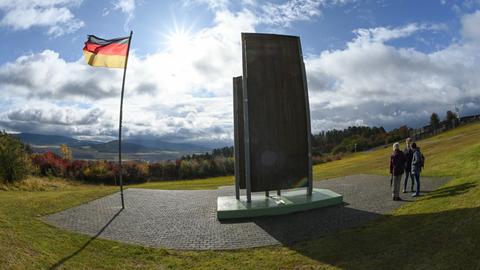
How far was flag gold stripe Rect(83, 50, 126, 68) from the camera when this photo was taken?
1510 cm

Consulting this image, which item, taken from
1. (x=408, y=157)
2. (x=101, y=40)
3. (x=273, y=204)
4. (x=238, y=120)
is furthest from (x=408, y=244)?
(x=101, y=40)

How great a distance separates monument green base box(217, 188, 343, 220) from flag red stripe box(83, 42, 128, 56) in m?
7.72

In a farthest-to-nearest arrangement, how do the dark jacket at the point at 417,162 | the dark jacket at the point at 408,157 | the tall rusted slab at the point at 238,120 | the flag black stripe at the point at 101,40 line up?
the dark jacket at the point at 408,157, the tall rusted slab at the point at 238,120, the dark jacket at the point at 417,162, the flag black stripe at the point at 101,40

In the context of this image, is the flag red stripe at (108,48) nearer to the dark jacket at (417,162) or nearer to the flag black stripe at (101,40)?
the flag black stripe at (101,40)

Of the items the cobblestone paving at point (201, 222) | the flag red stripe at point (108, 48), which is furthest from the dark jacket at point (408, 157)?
the flag red stripe at point (108, 48)

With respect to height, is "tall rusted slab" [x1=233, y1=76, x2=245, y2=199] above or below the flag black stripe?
below

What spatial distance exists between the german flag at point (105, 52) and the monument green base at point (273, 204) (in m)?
7.46

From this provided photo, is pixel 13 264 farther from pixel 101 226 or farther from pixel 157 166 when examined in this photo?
pixel 157 166

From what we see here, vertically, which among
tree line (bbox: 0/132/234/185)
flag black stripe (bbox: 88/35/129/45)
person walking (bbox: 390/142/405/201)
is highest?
flag black stripe (bbox: 88/35/129/45)

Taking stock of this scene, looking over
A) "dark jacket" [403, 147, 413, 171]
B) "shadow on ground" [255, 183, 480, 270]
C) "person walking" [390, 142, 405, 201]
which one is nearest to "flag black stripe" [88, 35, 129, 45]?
"shadow on ground" [255, 183, 480, 270]

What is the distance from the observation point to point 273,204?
14.5 meters

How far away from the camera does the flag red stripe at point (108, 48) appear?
15.1 meters

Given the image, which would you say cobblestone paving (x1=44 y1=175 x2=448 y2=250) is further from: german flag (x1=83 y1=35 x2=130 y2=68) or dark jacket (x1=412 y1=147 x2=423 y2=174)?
german flag (x1=83 y1=35 x2=130 y2=68)

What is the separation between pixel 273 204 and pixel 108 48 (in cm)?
948
